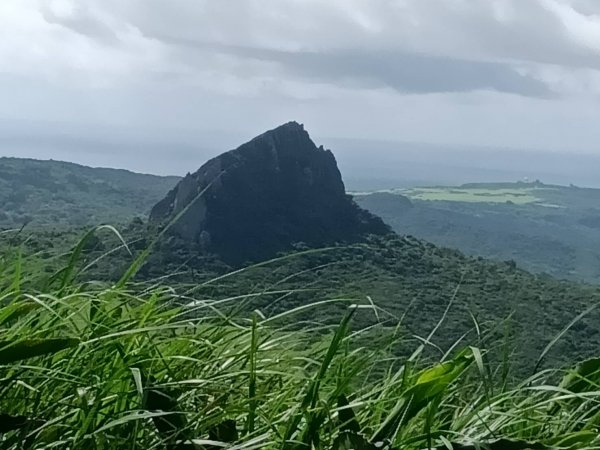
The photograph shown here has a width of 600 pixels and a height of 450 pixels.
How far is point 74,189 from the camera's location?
13062mm

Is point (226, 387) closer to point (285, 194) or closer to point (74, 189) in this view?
point (74, 189)

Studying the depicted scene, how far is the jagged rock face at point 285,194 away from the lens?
12.0 metres

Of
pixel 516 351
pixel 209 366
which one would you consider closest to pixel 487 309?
pixel 516 351

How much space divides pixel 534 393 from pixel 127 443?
657 millimetres

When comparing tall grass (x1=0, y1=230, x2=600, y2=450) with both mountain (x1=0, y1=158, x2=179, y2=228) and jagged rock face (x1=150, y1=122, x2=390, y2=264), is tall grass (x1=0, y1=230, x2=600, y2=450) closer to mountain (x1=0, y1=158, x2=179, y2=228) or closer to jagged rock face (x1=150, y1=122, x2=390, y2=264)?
mountain (x1=0, y1=158, x2=179, y2=228)

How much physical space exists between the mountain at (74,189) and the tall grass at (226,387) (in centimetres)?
491

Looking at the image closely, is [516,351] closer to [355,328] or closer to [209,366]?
[355,328]

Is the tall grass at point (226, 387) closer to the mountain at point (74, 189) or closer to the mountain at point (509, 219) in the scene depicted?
the mountain at point (74, 189)

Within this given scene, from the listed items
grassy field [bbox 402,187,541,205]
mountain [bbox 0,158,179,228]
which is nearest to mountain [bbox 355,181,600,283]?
grassy field [bbox 402,187,541,205]

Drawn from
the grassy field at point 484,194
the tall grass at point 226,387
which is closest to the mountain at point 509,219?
the grassy field at point 484,194

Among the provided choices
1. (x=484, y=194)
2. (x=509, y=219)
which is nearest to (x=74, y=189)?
(x=509, y=219)

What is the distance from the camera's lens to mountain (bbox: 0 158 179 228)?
8648 mm

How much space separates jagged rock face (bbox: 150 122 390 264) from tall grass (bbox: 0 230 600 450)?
20.4 feet

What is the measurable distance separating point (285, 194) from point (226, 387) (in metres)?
16.6
